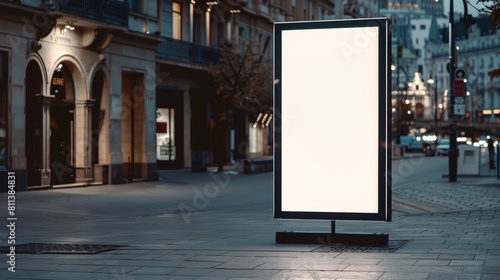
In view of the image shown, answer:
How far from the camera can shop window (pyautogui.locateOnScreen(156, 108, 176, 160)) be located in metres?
44.1

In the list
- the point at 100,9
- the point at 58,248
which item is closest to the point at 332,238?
the point at 58,248

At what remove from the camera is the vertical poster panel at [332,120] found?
465 inches

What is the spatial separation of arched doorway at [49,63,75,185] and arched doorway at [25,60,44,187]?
999mm

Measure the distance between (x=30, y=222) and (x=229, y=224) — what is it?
12.3 ft

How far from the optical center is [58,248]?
Result: 1213cm

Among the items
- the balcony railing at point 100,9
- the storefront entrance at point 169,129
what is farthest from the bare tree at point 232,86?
the balcony railing at point 100,9

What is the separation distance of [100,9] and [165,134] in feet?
50.6

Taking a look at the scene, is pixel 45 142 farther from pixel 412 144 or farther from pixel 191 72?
pixel 412 144

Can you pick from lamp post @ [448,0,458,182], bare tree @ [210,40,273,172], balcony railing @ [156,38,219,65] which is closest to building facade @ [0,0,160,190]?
balcony railing @ [156,38,219,65]

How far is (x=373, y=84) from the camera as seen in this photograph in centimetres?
1186

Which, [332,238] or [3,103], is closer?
[332,238]

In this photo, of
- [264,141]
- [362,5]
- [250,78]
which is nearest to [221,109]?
[250,78]

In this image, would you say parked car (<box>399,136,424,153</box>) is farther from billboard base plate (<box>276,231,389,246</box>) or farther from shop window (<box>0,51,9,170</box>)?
billboard base plate (<box>276,231,389,246</box>)

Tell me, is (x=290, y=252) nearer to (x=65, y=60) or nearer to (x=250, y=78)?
(x=65, y=60)
